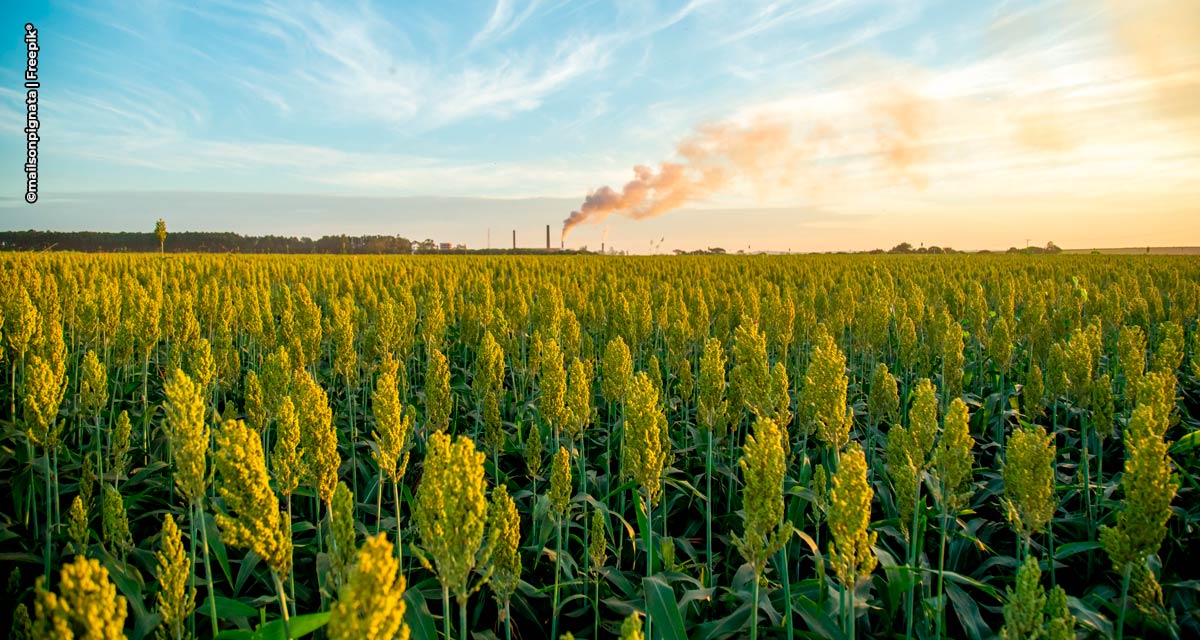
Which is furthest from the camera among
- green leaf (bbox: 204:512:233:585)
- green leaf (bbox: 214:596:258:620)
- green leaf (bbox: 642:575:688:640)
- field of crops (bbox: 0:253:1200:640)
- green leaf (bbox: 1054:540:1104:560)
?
green leaf (bbox: 1054:540:1104:560)

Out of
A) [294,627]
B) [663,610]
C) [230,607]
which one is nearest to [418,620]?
[294,627]

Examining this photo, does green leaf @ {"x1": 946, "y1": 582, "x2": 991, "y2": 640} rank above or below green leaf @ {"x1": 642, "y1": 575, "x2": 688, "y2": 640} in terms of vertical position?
below

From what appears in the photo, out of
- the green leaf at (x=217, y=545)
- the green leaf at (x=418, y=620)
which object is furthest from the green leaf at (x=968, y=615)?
the green leaf at (x=217, y=545)

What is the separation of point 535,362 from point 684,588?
7.88 feet

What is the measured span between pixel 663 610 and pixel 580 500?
1530 millimetres

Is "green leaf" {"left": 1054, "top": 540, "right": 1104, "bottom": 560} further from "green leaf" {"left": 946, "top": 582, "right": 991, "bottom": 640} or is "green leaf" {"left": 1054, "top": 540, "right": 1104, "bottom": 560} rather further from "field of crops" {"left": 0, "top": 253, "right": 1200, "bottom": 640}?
"green leaf" {"left": 946, "top": 582, "right": 991, "bottom": 640}

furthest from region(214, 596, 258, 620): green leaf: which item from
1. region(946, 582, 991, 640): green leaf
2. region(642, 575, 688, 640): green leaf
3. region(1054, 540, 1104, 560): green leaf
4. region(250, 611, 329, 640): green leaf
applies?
region(1054, 540, 1104, 560): green leaf

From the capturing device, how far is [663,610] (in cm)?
275

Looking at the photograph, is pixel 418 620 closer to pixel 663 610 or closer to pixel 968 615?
pixel 663 610

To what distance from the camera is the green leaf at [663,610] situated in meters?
2.71

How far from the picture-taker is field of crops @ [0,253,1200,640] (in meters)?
2.09

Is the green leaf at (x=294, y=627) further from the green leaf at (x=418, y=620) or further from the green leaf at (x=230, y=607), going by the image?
the green leaf at (x=230, y=607)

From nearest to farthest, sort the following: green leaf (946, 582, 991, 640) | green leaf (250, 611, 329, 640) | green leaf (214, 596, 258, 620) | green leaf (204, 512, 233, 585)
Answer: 1. green leaf (250, 611, 329, 640)
2. green leaf (214, 596, 258, 620)
3. green leaf (946, 582, 991, 640)
4. green leaf (204, 512, 233, 585)

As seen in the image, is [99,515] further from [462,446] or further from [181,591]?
[462,446]
